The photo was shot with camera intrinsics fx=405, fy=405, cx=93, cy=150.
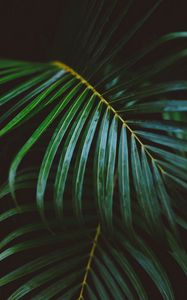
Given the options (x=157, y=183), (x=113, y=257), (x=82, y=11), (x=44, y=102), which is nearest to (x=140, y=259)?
(x=113, y=257)

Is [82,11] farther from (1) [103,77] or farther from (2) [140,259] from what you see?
(2) [140,259]

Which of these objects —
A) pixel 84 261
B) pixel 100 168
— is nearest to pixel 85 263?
pixel 84 261

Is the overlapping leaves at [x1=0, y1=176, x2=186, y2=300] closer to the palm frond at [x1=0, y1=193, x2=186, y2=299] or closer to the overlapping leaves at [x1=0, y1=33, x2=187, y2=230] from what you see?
the palm frond at [x1=0, y1=193, x2=186, y2=299]

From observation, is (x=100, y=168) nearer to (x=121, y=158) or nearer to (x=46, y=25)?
(x=121, y=158)

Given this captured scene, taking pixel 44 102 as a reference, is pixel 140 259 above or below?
below

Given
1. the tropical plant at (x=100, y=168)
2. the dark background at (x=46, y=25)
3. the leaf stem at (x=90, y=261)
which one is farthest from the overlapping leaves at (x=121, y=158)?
the dark background at (x=46, y=25)
